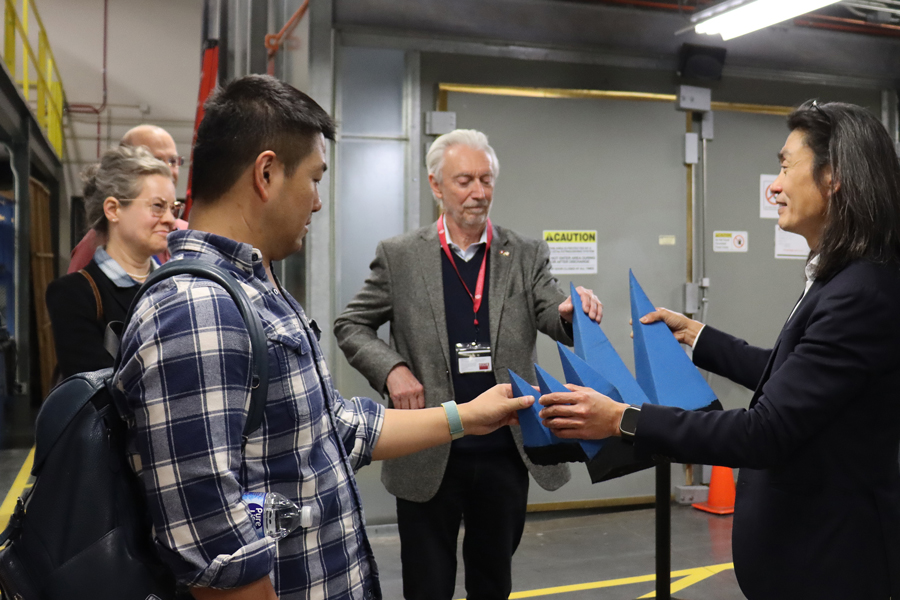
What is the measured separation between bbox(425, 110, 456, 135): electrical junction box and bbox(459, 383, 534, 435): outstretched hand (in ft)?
8.41

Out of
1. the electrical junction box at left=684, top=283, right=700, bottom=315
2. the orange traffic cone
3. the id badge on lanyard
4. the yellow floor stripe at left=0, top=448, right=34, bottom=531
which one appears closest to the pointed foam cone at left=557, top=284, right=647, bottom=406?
the id badge on lanyard

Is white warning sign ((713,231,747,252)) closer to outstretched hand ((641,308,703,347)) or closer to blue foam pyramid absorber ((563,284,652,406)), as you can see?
outstretched hand ((641,308,703,347))

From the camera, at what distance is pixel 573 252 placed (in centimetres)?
437

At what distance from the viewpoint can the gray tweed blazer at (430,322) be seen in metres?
2.25

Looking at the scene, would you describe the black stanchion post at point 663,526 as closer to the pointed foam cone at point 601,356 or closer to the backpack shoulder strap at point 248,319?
the pointed foam cone at point 601,356

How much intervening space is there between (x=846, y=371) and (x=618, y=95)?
331 cm

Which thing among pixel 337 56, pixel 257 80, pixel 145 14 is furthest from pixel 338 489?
pixel 145 14

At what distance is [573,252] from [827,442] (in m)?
2.94

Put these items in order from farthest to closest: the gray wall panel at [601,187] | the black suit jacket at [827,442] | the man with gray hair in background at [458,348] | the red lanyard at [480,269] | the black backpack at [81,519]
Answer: the gray wall panel at [601,187] → the red lanyard at [480,269] → the man with gray hair in background at [458,348] → the black suit jacket at [827,442] → the black backpack at [81,519]

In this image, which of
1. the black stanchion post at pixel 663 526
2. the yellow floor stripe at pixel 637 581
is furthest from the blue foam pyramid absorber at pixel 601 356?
the yellow floor stripe at pixel 637 581

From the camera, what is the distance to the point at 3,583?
94cm

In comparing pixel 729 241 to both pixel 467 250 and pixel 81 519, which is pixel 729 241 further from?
pixel 81 519

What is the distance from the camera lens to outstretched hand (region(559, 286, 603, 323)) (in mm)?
1978

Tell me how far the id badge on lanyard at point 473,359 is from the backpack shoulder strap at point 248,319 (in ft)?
4.34
